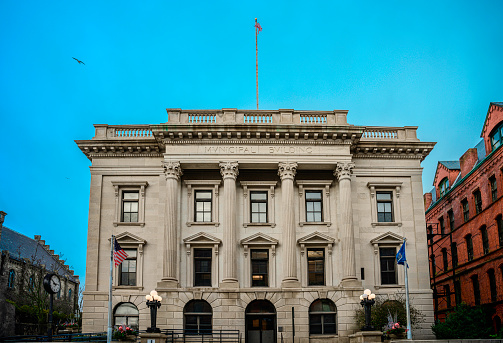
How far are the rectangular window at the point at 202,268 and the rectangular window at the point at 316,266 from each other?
7106 mm

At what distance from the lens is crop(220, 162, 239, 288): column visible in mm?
39156

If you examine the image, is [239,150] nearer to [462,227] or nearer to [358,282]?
[358,282]

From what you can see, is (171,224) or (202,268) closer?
(171,224)

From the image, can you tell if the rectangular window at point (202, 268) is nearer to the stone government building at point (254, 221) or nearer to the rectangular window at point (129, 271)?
the stone government building at point (254, 221)

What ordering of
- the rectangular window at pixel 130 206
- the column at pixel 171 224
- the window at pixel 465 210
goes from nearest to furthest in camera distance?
the column at pixel 171 224 → the rectangular window at pixel 130 206 → the window at pixel 465 210

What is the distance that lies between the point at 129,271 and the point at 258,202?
1045 centimetres

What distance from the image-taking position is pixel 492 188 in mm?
45938

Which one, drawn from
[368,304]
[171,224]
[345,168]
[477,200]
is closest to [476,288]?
[477,200]

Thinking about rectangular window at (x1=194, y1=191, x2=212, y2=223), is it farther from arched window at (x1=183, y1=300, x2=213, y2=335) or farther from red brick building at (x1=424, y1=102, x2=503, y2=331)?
red brick building at (x1=424, y1=102, x2=503, y2=331)

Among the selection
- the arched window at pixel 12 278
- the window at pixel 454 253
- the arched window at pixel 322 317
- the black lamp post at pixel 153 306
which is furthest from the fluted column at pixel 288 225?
the arched window at pixel 12 278

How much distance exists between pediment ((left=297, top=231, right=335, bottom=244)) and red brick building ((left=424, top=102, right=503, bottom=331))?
11843mm

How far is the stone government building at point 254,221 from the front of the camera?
39000 millimetres

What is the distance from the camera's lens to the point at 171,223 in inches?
1567

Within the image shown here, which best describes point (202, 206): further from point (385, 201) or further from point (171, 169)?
point (385, 201)
